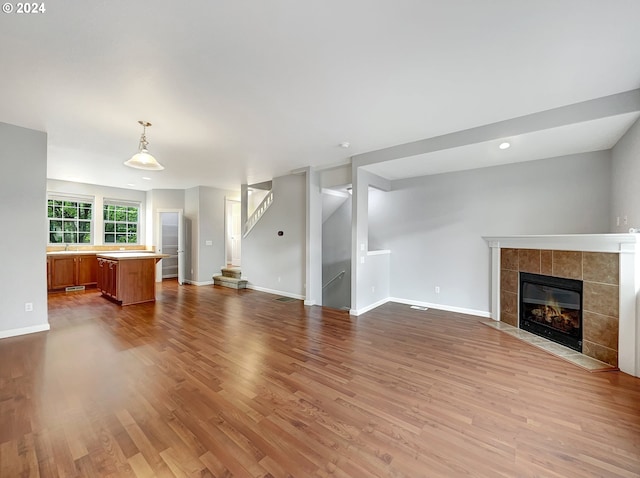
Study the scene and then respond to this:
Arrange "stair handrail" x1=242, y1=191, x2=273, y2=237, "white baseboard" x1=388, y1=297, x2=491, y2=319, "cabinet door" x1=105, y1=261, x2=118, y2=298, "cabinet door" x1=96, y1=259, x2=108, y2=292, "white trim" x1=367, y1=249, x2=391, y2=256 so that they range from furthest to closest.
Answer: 1. "stair handrail" x1=242, y1=191, x2=273, y2=237
2. "cabinet door" x1=96, y1=259, x2=108, y2=292
3. "cabinet door" x1=105, y1=261, x2=118, y2=298
4. "white trim" x1=367, y1=249, x2=391, y2=256
5. "white baseboard" x1=388, y1=297, x2=491, y2=319

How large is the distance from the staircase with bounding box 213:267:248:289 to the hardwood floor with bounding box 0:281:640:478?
10.6 feet

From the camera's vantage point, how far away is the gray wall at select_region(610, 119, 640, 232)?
8.96 feet

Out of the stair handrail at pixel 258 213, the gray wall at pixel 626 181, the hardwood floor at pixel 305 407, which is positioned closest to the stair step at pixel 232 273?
the stair handrail at pixel 258 213

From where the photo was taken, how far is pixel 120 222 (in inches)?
315

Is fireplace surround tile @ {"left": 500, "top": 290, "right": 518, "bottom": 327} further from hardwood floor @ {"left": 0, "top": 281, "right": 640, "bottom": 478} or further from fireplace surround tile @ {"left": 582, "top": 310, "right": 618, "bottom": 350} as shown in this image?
fireplace surround tile @ {"left": 582, "top": 310, "right": 618, "bottom": 350}

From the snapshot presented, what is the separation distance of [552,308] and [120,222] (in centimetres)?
1053

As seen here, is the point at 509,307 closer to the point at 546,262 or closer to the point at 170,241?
the point at 546,262

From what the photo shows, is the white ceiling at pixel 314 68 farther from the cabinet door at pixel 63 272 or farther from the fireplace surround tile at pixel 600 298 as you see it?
the cabinet door at pixel 63 272

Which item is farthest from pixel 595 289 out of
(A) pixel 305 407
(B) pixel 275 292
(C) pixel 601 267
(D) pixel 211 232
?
(D) pixel 211 232

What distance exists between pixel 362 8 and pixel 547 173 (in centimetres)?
399

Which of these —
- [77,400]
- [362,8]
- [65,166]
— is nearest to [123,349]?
[77,400]

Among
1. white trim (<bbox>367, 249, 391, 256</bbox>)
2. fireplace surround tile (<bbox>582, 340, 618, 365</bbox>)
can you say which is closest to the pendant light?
white trim (<bbox>367, 249, 391, 256</bbox>)

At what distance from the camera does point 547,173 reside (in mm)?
3959

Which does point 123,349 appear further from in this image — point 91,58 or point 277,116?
point 277,116
